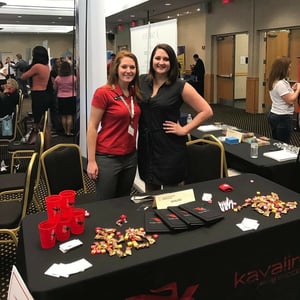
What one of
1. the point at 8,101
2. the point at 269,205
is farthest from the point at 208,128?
the point at 8,101

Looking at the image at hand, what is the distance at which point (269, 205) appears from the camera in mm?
1903

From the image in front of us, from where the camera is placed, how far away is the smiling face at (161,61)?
7.38 feet

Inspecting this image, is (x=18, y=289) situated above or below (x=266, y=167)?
below

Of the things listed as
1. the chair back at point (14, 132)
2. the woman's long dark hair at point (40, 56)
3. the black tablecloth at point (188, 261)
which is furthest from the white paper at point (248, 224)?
the woman's long dark hair at point (40, 56)

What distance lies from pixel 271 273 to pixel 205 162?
110cm

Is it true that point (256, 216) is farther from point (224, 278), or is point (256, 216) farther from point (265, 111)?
point (265, 111)

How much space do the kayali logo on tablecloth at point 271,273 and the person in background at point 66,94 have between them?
493cm

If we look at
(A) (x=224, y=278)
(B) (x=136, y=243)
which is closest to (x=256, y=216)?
(A) (x=224, y=278)

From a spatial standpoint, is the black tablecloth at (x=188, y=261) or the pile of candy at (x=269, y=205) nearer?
the black tablecloth at (x=188, y=261)

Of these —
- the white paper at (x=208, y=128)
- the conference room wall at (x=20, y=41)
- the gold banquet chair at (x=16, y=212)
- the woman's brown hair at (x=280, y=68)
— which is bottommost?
the gold banquet chair at (x=16, y=212)

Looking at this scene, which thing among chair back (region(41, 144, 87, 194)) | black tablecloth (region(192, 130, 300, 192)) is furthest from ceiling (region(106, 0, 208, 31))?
chair back (region(41, 144, 87, 194))

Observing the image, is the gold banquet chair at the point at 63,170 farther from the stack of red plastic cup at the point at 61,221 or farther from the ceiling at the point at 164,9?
the ceiling at the point at 164,9

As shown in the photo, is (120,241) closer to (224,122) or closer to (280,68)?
(280,68)

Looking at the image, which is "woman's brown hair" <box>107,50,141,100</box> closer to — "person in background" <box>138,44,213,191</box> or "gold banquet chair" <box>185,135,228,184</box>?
"person in background" <box>138,44,213,191</box>
